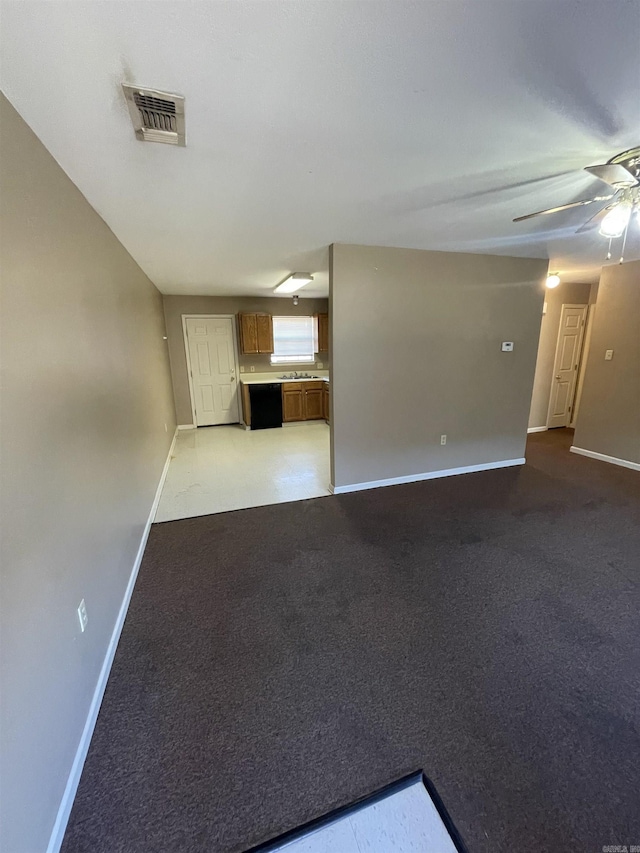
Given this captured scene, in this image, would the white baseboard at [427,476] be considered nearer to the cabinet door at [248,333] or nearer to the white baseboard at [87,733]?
the white baseboard at [87,733]

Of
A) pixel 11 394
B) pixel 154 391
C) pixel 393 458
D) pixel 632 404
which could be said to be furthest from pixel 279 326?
pixel 11 394

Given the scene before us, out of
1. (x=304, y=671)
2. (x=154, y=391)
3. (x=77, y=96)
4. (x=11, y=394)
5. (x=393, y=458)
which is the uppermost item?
(x=77, y=96)

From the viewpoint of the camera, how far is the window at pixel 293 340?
6738mm

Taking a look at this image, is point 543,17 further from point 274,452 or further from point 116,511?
point 274,452

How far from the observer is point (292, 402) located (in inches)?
257

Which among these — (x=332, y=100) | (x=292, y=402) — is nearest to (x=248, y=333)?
(x=292, y=402)

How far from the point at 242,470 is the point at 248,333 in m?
2.98

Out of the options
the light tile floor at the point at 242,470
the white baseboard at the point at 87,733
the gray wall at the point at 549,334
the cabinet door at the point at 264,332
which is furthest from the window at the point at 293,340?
the white baseboard at the point at 87,733

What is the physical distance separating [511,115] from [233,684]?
2.73 metres

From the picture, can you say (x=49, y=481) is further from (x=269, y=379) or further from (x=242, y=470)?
(x=269, y=379)

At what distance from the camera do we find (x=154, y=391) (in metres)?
4.08

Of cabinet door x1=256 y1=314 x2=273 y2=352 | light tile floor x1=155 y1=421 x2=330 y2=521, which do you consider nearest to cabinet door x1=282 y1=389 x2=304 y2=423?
light tile floor x1=155 y1=421 x2=330 y2=521

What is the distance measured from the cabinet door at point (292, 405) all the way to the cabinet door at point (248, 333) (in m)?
1.02

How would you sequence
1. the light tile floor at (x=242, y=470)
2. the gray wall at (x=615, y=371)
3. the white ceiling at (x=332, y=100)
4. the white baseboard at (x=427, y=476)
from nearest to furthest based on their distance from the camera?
the white ceiling at (x=332, y=100)
the light tile floor at (x=242, y=470)
the white baseboard at (x=427, y=476)
the gray wall at (x=615, y=371)
